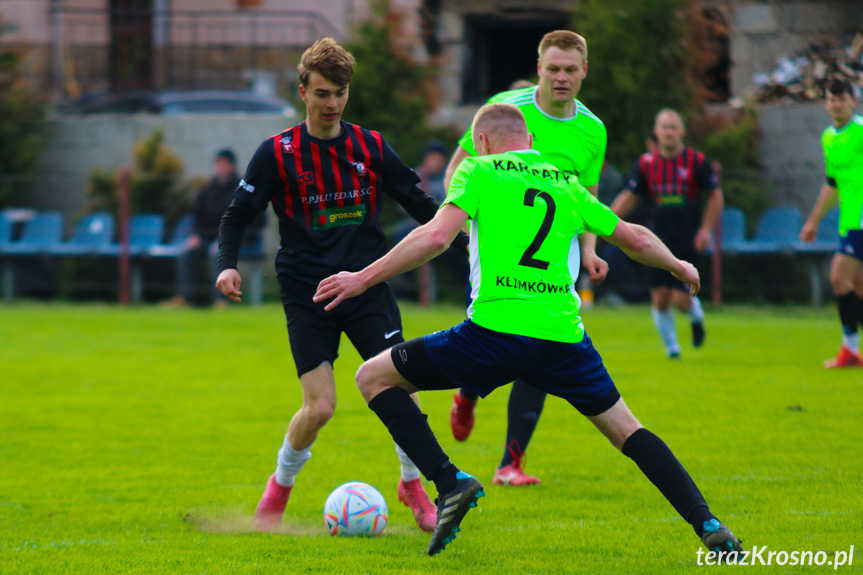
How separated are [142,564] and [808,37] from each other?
688 inches

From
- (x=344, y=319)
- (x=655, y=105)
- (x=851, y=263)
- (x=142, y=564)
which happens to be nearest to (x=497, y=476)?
(x=344, y=319)

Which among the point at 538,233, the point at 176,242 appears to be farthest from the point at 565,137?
the point at 176,242

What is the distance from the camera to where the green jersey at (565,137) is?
5.58 metres

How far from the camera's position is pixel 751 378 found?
9.29 metres

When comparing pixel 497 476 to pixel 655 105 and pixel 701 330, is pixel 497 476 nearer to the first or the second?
pixel 701 330

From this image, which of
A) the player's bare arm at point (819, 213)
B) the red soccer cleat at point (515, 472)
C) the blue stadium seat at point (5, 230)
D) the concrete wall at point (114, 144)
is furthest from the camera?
the concrete wall at point (114, 144)

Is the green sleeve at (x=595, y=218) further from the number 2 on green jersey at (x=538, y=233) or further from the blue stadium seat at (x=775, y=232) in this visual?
the blue stadium seat at (x=775, y=232)

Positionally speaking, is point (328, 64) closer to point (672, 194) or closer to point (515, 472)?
point (515, 472)

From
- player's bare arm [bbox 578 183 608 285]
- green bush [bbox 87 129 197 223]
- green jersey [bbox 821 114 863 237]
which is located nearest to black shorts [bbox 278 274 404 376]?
player's bare arm [bbox 578 183 608 285]

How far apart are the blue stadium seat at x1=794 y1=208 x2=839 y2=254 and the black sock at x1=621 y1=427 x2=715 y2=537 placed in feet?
37.6

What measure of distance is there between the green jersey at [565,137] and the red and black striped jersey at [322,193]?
0.76 meters

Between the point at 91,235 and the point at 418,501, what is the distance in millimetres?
13846

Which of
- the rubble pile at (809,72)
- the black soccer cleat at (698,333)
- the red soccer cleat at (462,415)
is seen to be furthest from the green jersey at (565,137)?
the rubble pile at (809,72)

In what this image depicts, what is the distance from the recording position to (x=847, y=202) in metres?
9.31
